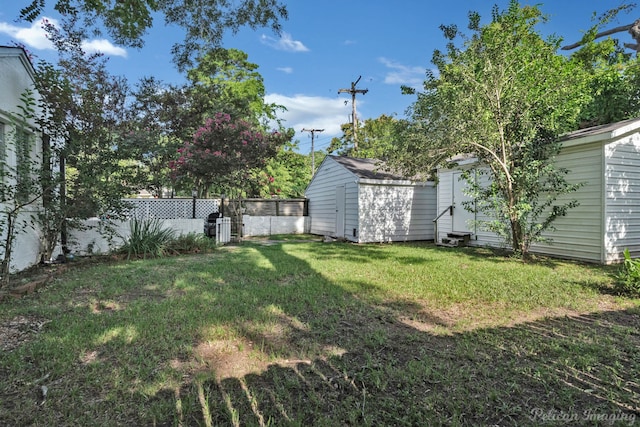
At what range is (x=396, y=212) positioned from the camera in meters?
11.5

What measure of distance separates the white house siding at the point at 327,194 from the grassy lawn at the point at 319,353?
22.3 ft

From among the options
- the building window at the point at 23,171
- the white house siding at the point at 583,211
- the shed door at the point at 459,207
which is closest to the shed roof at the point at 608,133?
the white house siding at the point at 583,211

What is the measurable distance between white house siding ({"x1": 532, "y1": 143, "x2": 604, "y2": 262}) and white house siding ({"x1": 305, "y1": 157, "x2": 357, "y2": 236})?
5.74 metres

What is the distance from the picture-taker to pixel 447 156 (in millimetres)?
7633

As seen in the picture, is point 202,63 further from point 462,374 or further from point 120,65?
point 462,374

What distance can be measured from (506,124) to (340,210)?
630 centimetres

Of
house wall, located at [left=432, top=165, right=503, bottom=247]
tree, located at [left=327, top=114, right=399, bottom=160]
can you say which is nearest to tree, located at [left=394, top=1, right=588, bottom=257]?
house wall, located at [left=432, top=165, right=503, bottom=247]

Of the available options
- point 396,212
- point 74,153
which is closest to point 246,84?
point 396,212

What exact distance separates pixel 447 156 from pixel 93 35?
23.5 feet

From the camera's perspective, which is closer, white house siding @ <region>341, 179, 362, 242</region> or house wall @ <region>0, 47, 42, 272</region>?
house wall @ <region>0, 47, 42, 272</region>

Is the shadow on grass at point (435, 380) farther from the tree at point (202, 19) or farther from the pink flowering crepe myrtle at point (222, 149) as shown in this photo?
the pink flowering crepe myrtle at point (222, 149)

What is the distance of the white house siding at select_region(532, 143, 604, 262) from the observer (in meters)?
6.85

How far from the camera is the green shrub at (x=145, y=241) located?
7.43 metres

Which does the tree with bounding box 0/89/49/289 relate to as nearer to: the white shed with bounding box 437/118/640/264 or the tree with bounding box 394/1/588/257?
the tree with bounding box 394/1/588/257
